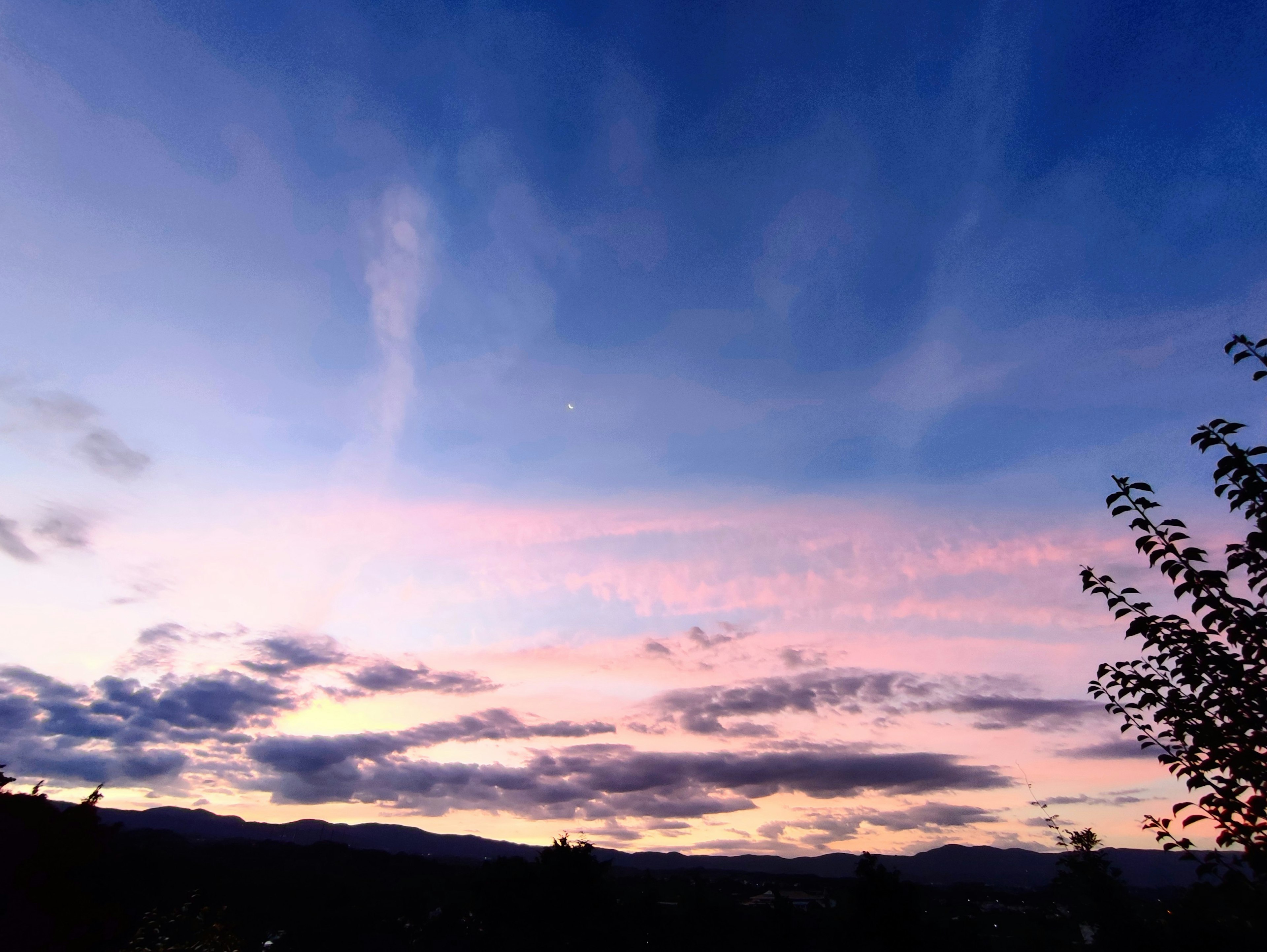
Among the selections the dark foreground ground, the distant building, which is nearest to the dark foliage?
the dark foreground ground

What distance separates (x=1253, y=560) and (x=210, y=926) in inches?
1102

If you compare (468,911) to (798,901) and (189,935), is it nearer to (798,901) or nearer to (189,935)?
(189,935)

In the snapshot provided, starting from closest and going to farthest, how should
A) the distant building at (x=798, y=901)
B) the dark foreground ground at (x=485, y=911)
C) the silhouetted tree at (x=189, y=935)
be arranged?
the dark foreground ground at (x=485, y=911) < the silhouetted tree at (x=189, y=935) < the distant building at (x=798, y=901)

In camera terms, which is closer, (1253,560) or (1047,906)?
(1253,560)

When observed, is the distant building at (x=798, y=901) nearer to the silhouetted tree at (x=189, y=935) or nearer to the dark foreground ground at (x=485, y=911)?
the dark foreground ground at (x=485, y=911)

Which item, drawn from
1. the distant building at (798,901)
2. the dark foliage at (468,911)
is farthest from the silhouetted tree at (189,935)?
the distant building at (798,901)

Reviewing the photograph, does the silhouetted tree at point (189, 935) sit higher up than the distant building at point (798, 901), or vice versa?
the distant building at point (798, 901)

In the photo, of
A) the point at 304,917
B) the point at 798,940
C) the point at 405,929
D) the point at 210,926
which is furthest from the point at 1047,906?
the point at 210,926

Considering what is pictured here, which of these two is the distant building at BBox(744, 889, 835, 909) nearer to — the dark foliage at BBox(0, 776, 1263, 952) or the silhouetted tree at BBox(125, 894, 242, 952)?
the dark foliage at BBox(0, 776, 1263, 952)

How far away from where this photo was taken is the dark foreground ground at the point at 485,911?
16109mm

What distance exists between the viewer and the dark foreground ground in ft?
52.9

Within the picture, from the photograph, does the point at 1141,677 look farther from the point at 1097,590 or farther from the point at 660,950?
the point at 660,950

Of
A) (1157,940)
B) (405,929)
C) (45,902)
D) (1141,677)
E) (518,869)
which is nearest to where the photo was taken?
(1141,677)

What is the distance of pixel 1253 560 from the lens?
255 inches
